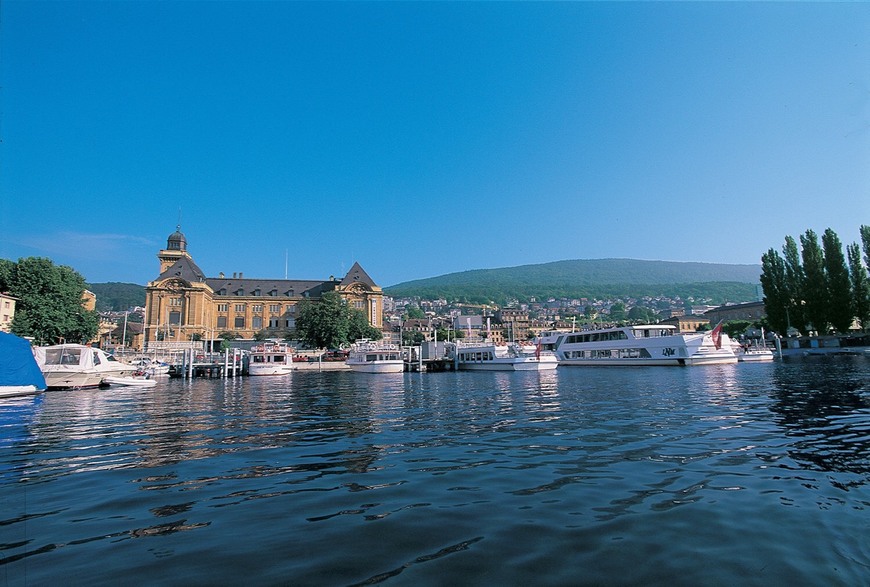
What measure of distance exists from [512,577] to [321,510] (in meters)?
3.17

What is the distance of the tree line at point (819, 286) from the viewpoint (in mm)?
68438

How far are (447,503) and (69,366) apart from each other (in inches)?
1479

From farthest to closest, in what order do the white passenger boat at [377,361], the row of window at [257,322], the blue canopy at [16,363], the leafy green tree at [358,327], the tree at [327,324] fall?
the row of window at [257,322] < the leafy green tree at [358,327] < the tree at [327,324] < the white passenger boat at [377,361] < the blue canopy at [16,363]

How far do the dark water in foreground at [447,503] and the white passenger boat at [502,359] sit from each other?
37.7m

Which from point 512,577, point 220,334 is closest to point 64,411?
point 512,577

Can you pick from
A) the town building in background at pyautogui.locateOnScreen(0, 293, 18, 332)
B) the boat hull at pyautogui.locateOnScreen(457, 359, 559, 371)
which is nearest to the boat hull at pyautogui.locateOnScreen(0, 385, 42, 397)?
the town building in background at pyautogui.locateOnScreen(0, 293, 18, 332)

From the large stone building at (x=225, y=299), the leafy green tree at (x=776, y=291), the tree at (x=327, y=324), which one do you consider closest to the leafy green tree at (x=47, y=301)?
the tree at (x=327, y=324)

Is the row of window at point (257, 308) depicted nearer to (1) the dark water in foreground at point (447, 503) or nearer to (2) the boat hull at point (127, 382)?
(2) the boat hull at point (127, 382)

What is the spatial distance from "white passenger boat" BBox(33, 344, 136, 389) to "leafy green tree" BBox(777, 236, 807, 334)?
88990 millimetres

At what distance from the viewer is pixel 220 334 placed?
363 ft

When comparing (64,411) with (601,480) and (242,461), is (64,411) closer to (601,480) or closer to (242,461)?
(242,461)

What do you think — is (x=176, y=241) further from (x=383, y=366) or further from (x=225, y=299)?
(x=383, y=366)

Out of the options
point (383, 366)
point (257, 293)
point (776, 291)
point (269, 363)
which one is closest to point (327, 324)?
point (269, 363)

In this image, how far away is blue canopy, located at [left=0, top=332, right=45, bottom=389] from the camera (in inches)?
945
